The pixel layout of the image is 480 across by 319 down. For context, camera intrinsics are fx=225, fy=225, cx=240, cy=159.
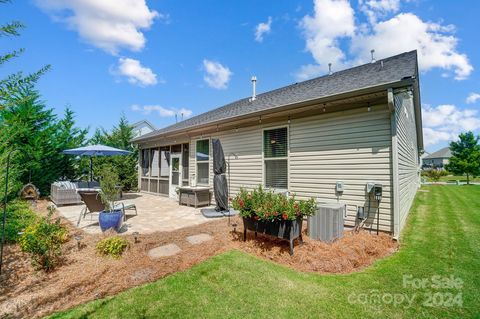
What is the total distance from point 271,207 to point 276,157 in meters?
3.13

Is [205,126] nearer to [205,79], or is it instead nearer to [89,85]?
[89,85]

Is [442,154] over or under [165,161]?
over

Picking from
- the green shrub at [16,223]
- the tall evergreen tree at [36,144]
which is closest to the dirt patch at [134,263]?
the green shrub at [16,223]

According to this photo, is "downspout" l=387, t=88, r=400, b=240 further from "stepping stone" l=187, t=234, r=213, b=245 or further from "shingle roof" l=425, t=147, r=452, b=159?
"shingle roof" l=425, t=147, r=452, b=159

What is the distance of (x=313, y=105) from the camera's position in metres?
5.76

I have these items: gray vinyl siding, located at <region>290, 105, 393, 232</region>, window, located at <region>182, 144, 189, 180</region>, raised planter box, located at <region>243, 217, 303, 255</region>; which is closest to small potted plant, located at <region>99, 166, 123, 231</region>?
raised planter box, located at <region>243, 217, 303, 255</region>

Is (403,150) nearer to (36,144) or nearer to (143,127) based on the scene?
(36,144)

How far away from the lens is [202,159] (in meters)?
9.55

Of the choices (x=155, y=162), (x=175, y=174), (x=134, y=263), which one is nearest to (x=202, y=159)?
(x=175, y=174)

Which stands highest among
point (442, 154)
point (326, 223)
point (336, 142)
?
point (442, 154)

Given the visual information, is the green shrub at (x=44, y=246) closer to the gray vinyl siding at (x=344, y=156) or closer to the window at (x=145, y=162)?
the gray vinyl siding at (x=344, y=156)

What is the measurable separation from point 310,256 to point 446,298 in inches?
69.1

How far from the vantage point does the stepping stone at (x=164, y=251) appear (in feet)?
13.3

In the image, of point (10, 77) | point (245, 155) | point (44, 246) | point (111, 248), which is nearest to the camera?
point (10, 77)
